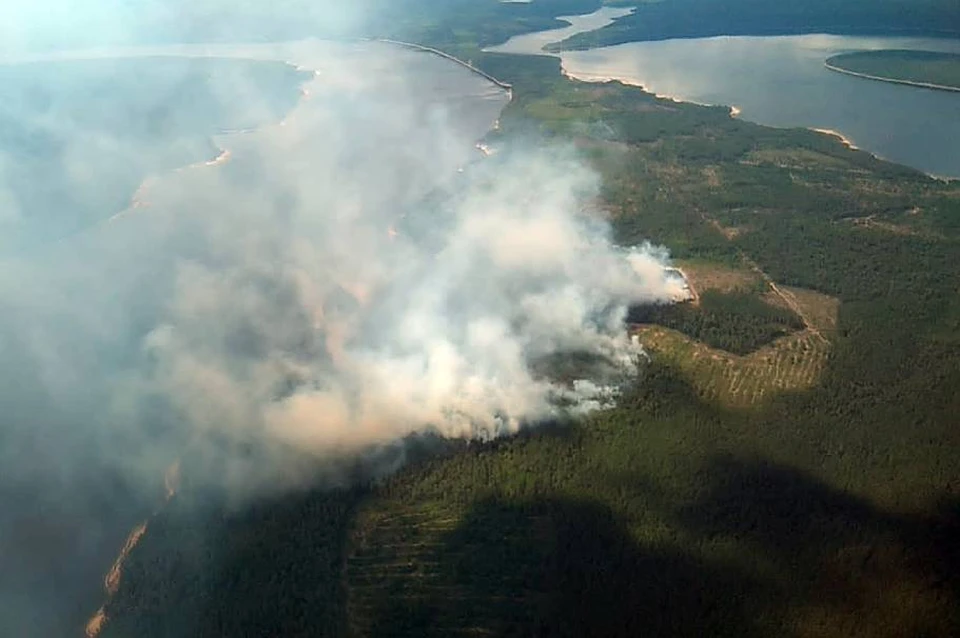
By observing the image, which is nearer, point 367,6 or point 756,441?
point 756,441

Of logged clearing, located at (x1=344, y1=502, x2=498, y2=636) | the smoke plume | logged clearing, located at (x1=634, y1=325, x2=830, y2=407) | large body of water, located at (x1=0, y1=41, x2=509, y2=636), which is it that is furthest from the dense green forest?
large body of water, located at (x1=0, y1=41, x2=509, y2=636)

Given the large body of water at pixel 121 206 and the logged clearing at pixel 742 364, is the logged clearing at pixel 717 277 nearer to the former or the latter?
the logged clearing at pixel 742 364

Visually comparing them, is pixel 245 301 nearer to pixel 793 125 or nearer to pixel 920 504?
pixel 920 504

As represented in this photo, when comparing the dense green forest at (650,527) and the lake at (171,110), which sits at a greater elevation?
the lake at (171,110)

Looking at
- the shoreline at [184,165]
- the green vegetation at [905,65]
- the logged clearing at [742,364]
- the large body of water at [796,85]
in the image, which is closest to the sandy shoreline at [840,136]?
the large body of water at [796,85]

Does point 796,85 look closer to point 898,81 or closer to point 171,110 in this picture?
point 898,81

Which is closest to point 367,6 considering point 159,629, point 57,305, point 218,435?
point 57,305

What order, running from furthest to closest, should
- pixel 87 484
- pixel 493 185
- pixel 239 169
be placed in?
pixel 239 169 < pixel 493 185 < pixel 87 484
